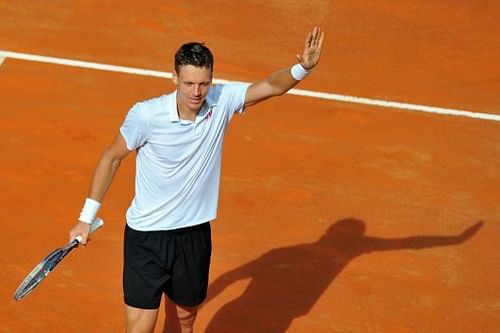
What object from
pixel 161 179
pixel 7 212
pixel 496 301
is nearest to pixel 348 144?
pixel 496 301

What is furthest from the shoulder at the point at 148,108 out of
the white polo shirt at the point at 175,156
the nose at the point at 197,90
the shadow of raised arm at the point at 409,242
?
the shadow of raised arm at the point at 409,242

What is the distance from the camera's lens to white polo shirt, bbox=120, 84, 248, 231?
6527mm

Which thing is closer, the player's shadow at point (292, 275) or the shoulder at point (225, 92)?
the shoulder at point (225, 92)

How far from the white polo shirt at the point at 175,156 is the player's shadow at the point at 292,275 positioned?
1.70m

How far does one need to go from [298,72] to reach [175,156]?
3.08ft

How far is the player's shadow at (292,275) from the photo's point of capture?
8422 mm

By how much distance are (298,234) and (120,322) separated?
2009mm

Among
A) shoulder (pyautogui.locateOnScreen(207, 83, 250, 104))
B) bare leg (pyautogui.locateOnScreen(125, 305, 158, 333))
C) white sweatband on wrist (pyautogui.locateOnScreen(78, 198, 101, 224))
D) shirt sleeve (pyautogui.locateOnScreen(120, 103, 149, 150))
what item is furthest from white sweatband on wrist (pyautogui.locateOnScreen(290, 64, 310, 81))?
bare leg (pyautogui.locateOnScreen(125, 305, 158, 333))

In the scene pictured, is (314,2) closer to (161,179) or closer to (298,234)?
(298,234)

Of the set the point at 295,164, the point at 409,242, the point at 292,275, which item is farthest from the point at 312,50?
the point at 295,164

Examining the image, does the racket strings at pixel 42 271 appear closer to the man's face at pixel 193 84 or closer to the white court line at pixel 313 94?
the man's face at pixel 193 84

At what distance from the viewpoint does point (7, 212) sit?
947cm

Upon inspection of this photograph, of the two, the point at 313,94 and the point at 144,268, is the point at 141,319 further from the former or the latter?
the point at 313,94

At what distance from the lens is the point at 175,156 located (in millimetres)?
6617
